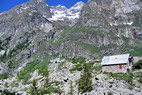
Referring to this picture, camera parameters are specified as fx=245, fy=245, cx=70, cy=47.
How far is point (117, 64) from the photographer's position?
100 metres

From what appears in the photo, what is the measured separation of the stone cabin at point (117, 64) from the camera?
325ft

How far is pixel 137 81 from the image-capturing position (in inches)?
3093

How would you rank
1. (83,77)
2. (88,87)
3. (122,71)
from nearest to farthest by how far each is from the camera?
(88,87) → (83,77) → (122,71)

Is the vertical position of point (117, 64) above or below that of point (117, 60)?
below

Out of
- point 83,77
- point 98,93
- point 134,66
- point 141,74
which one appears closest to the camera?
point 98,93

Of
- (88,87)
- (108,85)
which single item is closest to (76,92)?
(88,87)

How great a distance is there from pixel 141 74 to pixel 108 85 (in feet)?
74.2

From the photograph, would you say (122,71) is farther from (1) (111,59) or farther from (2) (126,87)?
(2) (126,87)

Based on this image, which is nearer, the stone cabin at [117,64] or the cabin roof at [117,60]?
the stone cabin at [117,64]

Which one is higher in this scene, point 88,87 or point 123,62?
point 123,62

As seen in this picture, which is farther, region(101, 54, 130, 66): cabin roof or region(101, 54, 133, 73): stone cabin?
region(101, 54, 130, 66): cabin roof

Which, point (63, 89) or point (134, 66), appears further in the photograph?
point (134, 66)

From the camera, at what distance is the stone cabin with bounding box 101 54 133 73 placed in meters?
98.9

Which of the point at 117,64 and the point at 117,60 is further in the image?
the point at 117,60
